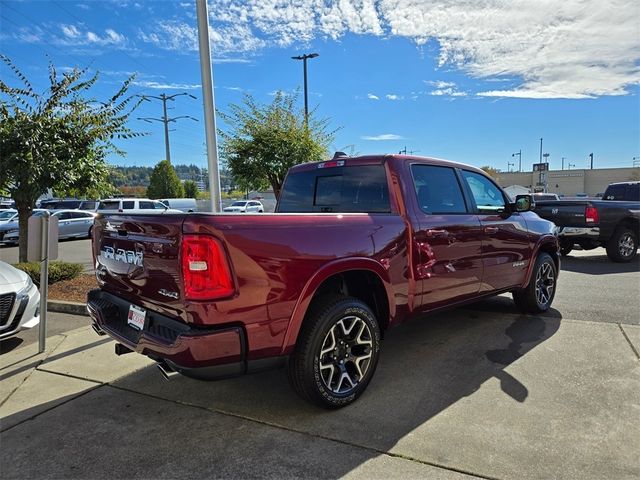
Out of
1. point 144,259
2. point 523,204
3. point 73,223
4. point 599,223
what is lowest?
point 73,223

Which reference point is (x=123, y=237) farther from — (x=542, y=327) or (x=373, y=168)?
(x=542, y=327)

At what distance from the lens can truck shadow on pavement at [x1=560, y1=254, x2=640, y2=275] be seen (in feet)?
29.2

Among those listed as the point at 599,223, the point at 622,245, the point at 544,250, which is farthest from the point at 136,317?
the point at 622,245

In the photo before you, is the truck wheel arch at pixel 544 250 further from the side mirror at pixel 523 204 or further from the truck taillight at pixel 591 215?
the truck taillight at pixel 591 215

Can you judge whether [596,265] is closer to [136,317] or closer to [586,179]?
[136,317]

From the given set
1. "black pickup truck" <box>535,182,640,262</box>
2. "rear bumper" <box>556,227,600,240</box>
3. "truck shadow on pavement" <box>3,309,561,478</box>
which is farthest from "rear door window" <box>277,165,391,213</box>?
"rear bumper" <box>556,227,600,240</box>

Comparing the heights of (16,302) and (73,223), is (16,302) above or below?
above

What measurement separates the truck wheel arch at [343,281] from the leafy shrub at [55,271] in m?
5.85

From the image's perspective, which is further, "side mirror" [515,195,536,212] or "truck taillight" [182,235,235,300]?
"side mirror" [515,195,536,212]

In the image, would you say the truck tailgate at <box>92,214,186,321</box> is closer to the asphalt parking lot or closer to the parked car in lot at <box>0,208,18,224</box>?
the asphalt parking lot

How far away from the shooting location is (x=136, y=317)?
3000mm

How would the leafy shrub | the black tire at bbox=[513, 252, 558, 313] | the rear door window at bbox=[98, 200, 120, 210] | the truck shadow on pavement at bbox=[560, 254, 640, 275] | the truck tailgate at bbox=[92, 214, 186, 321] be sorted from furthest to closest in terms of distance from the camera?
the rear door window at bbox=[98, 200, 120, 210] → the truck shadow on pavement at bbox=[560, 254, 640, 275] → the leafy shrub → the black tire at bbox=[513, 252, 558, 313] → the truck tailgate at bbox=[92, 214, 186, 321]

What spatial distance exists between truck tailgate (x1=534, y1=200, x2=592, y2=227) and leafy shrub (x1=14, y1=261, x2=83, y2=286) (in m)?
9.67

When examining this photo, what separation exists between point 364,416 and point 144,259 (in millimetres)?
1815
